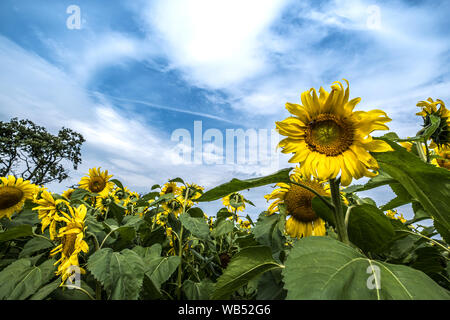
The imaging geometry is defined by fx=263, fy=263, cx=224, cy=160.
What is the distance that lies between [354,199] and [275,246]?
883 millimetres

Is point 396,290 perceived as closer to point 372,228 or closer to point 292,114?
point 372,228

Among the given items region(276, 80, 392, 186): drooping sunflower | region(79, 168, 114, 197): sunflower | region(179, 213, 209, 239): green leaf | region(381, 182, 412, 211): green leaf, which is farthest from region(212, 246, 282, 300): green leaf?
region(79, 168, 114, 197): sunflower

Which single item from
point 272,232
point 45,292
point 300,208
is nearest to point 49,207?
point 45,292

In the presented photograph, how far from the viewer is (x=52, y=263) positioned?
1560 millimetres

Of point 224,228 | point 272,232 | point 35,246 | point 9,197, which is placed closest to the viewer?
point 272,232

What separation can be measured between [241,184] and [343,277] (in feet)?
1.40

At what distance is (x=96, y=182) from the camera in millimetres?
3904

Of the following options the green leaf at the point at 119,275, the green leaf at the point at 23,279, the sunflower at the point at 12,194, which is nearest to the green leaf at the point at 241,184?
the green leaf at the point at 119,275

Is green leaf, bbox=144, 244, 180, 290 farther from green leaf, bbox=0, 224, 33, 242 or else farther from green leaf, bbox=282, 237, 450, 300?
green leaf, bbox=282, 237, 450, 300

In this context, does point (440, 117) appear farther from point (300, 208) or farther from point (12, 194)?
point (12, 194)

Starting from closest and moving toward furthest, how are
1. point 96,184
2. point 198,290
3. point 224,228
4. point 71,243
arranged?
point 71,243 → point 198,290 → point 224,228 → point 96,184

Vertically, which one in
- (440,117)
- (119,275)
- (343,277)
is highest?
(440,117)
